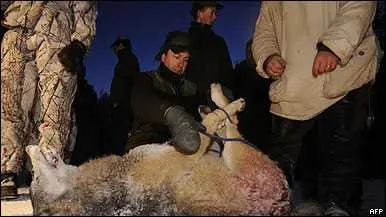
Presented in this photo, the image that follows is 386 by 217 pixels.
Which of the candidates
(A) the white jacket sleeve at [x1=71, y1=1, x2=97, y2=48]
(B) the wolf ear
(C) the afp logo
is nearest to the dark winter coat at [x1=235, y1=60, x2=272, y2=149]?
(B) the wolf ear

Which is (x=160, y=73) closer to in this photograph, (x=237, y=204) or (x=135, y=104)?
(x=135, y=104)

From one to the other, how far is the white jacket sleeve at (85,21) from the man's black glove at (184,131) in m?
0.72

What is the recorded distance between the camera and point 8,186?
3.22 metres

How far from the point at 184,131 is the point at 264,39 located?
2.19ft

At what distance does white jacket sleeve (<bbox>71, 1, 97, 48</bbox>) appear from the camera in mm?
3182

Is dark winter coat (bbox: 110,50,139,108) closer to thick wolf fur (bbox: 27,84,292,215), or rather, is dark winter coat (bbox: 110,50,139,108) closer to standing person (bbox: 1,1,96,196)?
standing person (bbox: 1,1,96,196)

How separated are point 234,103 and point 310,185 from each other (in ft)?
2.96

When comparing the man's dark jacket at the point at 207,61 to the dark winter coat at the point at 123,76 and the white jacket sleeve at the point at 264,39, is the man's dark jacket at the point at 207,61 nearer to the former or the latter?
the white jacket sleeve at the point at 264,39

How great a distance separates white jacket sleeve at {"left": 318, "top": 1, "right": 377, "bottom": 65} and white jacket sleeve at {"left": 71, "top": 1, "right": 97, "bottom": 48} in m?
1.15

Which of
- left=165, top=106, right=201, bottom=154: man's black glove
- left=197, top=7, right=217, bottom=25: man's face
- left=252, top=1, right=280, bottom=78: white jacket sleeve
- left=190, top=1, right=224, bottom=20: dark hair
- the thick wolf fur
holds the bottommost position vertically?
the thick wolf fur

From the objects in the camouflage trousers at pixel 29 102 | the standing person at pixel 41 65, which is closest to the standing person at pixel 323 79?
the standing person at pixel 41 65

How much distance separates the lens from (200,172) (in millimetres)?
2723

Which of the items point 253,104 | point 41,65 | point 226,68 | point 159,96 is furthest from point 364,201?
point 41,65

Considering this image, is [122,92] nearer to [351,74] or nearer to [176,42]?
[176,42]
